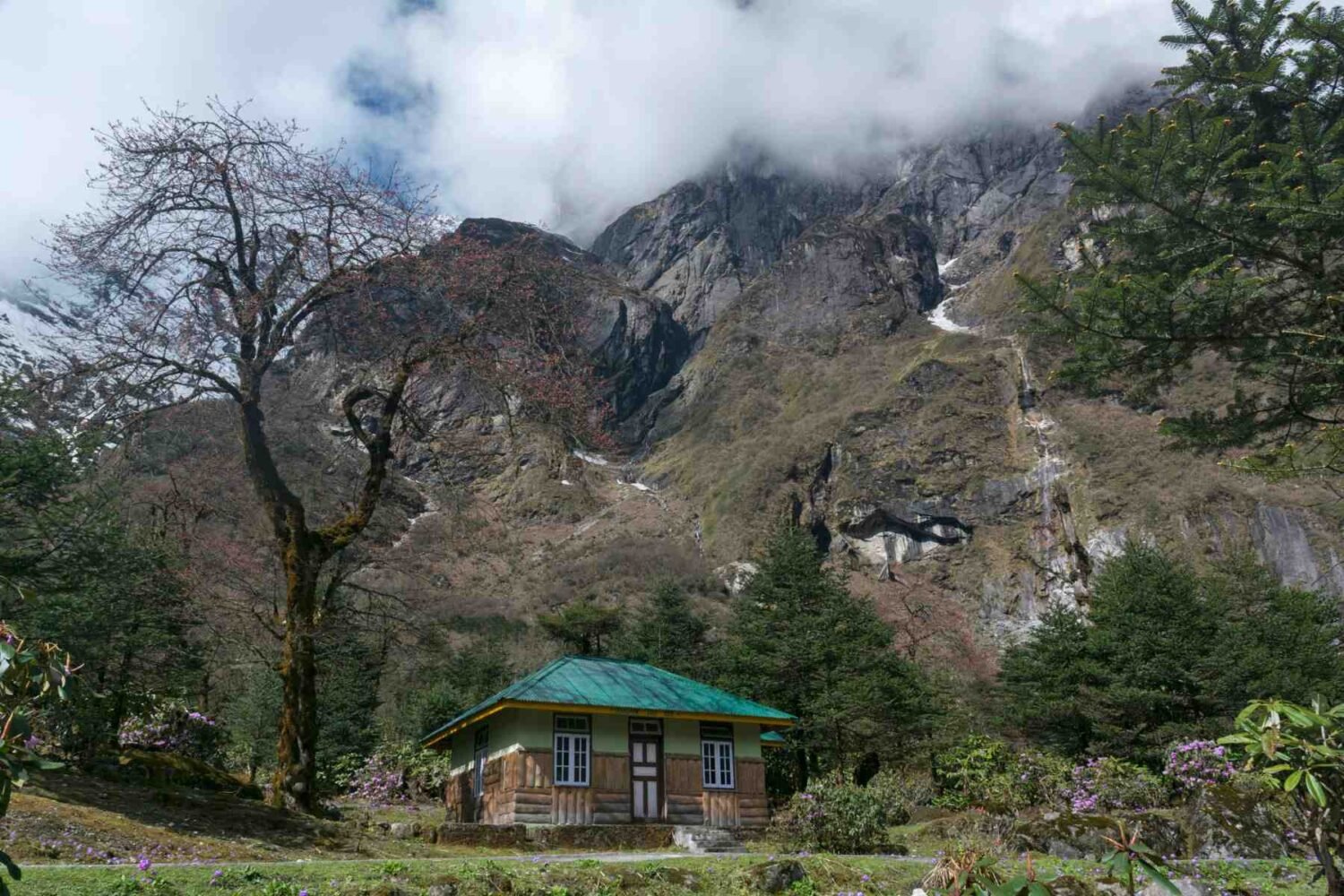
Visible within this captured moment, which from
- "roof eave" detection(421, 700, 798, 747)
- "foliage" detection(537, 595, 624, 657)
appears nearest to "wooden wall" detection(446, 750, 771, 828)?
"roof eave" detection(421, 700, 798, 747)

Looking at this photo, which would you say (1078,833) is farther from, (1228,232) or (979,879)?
(979,879)

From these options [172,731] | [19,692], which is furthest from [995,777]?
[19,692]

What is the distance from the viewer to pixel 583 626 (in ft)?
139

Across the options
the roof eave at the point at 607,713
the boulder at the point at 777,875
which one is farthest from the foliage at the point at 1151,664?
the boulder at the point at 777,875

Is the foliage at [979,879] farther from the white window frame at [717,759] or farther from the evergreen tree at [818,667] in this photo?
the evergreen tree at [818,667]

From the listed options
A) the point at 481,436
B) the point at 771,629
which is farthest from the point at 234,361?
the point at 771,629

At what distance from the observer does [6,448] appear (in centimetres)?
1612

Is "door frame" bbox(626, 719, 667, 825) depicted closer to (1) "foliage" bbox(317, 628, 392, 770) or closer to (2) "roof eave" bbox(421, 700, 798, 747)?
(2) "roof eave" bbox(421, 700, 798, 747)

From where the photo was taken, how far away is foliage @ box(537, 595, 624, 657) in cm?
4212

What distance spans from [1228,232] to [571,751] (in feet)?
50.5

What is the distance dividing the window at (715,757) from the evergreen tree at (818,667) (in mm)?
7291

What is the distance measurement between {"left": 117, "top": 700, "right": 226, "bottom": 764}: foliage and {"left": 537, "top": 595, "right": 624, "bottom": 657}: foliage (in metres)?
21.5

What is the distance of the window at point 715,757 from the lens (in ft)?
67.6

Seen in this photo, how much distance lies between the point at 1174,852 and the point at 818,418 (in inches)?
3496
